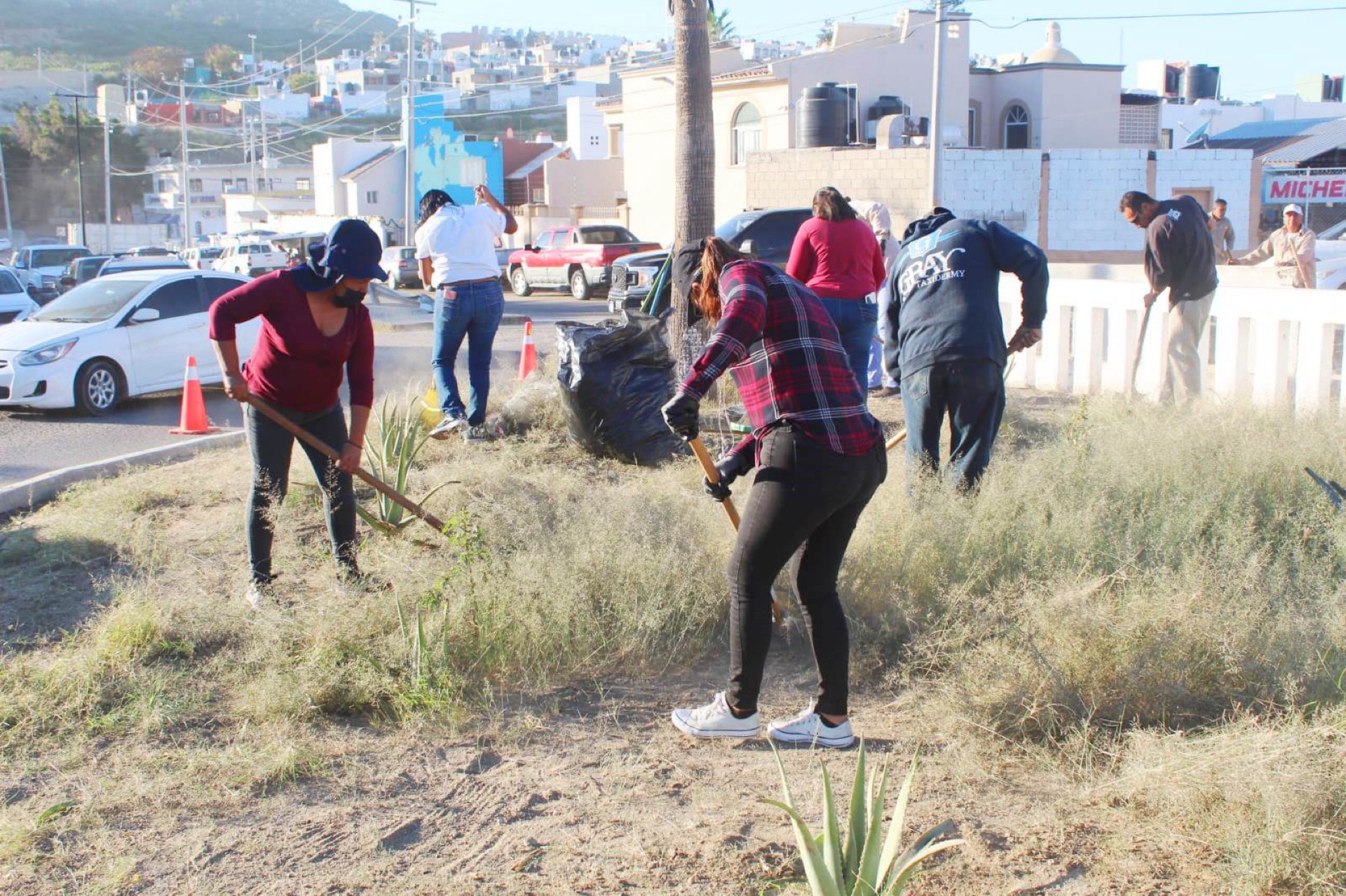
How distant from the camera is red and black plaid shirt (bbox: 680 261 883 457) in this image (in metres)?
3.65

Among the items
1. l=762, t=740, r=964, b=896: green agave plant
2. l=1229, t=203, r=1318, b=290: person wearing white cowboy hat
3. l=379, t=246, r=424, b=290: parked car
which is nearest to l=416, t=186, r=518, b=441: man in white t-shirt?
l=762, t=740, r=964, b=896: green agave plant

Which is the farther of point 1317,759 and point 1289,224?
point 1289,224

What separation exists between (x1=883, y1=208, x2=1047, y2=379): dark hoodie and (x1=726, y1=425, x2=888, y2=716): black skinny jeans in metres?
1.87

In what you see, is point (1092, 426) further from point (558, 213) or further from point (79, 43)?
point (79, 43)

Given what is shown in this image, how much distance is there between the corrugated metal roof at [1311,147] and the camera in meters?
44.2

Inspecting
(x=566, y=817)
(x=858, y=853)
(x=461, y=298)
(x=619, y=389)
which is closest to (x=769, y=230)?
(x=461, y=298)

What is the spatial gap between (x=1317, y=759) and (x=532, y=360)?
380 inches

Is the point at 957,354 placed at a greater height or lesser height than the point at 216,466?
greater

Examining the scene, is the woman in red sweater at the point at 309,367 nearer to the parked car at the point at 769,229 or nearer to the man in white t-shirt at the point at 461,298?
the man in white t-shirt at the point at 461,298

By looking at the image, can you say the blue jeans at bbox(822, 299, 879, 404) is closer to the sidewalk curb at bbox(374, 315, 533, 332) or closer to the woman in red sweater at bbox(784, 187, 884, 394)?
the woman in red sweater at bbox(784, 187, 884, 394)

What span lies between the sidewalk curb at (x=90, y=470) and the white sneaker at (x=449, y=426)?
2.03 meters

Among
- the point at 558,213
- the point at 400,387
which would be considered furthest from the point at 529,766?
the point at 558,213

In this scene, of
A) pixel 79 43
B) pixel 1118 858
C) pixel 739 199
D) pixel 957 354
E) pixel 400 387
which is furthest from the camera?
pixel 79 43

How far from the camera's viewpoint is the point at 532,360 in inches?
480
